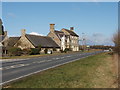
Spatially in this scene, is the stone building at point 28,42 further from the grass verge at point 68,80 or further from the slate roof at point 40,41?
the grass verge at point 68,80

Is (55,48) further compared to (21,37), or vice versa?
(55,48)

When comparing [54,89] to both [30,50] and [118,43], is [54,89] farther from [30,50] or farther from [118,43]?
[30,50]

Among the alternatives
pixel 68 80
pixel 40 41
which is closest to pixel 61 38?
pixel 40 41

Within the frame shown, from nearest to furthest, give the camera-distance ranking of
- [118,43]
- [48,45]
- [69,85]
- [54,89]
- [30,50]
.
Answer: [54,89] < [69,85] < [118,43] < [30,50] < [48,45]

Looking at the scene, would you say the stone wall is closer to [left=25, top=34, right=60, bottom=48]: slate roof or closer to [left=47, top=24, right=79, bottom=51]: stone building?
[left=25, top=34, right=60, bottom=48]: slate roof

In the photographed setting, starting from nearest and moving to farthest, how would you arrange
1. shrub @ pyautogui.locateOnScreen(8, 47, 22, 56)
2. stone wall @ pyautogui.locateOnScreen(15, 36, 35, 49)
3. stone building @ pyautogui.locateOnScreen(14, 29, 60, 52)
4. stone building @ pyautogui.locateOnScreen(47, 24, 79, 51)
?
shrub @ pyautogui.locateOnScreen(8, 47, 22, 56) → stone building @ pyautogui.locateOnScreen(14, 29, 60, 52) → stone wall @ pyautogui.locateOnScreen(15, 36, 35, 49) → stone building @ pyautogui.locateOnScreen(47, 24, 79, 51)

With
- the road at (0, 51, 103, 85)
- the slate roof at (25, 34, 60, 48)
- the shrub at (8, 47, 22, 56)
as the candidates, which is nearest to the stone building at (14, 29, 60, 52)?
the slate roof at (25, 34, 60, 48)

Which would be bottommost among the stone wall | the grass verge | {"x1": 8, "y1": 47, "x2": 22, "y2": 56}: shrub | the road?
→ the road

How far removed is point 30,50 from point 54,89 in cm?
4629

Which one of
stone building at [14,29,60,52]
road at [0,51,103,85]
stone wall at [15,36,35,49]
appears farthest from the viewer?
stone wall at [15,36,35,49]

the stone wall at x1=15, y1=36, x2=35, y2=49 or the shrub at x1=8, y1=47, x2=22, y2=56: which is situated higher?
the stone wall at x1=15, y1=36, x2=35, y2=49

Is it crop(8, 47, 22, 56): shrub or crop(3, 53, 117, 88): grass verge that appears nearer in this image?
crop(3, 53, 117, 88): grass verge

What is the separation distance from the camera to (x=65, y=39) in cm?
8988

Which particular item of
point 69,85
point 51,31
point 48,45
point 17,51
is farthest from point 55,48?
point 69,85
